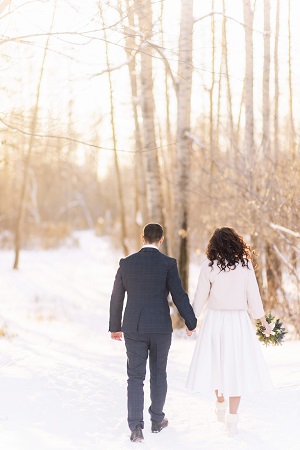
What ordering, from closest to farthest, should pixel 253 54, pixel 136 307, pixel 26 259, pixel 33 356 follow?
pixel 136 307
pixel 33 356
pixel 253 54
pixel 26 259

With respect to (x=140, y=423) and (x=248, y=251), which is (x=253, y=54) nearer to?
(x=248, y=251)

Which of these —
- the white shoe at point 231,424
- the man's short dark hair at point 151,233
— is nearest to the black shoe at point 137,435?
the white shoe at point 231,424

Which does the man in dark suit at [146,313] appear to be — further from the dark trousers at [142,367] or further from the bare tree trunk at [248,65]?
the bare tree trunk at [248,65]

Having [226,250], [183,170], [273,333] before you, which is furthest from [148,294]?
[183,170]


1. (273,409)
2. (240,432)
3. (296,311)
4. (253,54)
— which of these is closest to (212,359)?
(240,432)

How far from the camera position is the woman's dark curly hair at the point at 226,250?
5008 millimetres

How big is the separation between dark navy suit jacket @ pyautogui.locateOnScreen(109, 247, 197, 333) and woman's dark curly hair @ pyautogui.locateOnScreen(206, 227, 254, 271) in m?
0.36

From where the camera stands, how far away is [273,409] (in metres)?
5.65

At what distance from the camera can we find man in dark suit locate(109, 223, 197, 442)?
4867 mm

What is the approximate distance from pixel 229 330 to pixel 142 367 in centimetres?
75

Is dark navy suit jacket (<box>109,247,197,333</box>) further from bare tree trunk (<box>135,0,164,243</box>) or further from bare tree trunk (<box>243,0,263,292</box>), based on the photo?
bare tree trunk (<box>135,0,164,243</box>)

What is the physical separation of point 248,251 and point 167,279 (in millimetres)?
724

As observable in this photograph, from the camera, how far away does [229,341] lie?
4.92 meters

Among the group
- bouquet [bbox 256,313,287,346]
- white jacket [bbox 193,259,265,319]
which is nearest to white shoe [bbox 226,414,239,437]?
white jacket [bbox 193,259,265,319]
